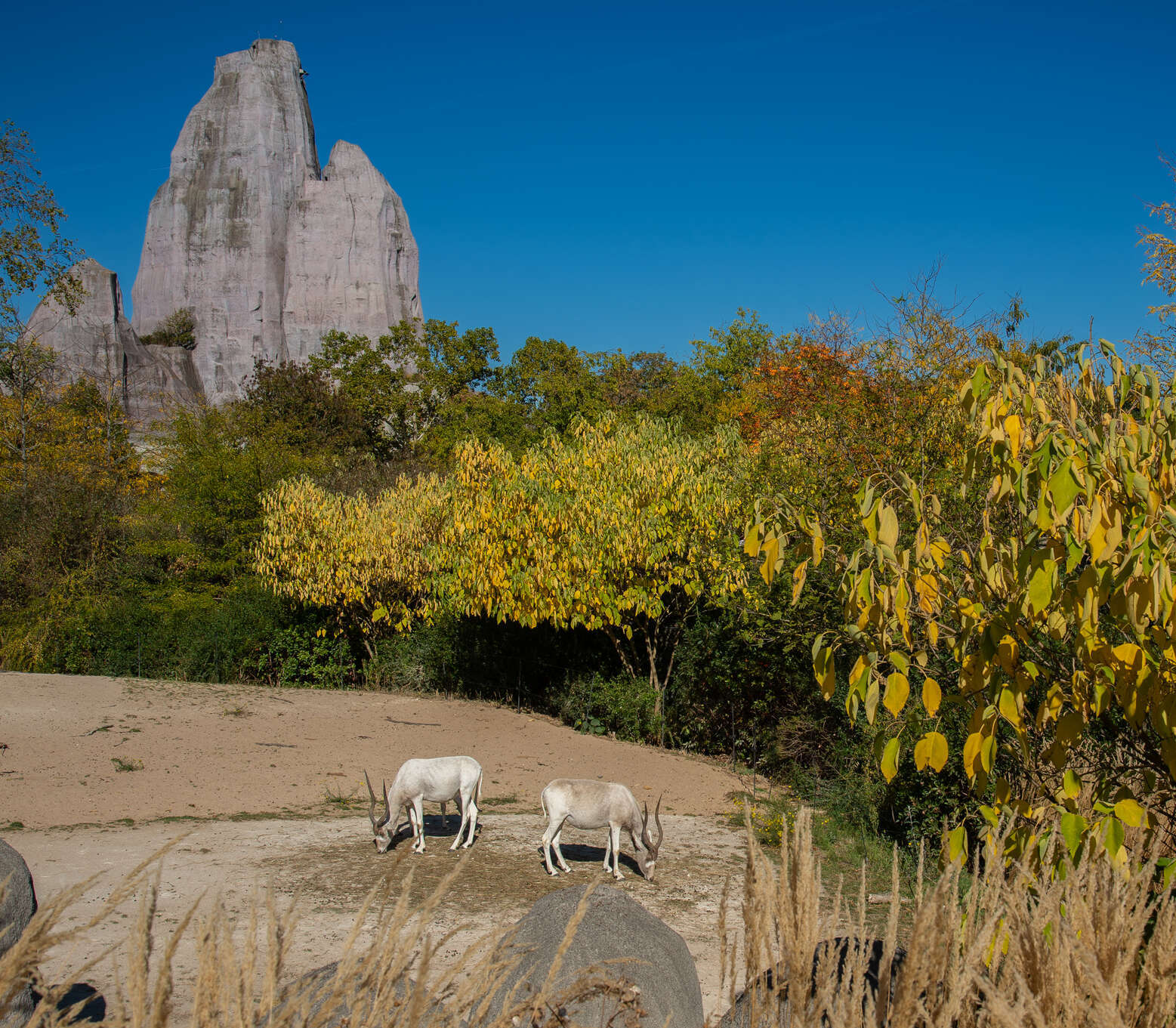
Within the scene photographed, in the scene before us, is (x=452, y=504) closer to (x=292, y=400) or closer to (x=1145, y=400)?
(x=1145, y=400)

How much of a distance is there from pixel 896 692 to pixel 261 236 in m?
76.0

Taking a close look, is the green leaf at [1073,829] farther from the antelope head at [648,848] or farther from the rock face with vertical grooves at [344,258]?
the rock face with vertical grooves at [344,258]

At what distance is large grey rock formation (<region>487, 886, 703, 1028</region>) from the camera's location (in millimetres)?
4031

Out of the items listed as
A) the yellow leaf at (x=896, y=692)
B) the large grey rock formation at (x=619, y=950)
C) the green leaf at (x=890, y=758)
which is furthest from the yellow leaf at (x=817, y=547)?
the large grey rock formation at (x=619, y=950)

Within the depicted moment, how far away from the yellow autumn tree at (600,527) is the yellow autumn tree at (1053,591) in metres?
9.83

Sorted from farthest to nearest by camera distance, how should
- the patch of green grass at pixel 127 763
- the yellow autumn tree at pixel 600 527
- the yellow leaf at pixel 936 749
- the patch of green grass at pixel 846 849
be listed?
the yellow autumn tree at pixel 600 527 < the patch of green grass at pixel 127 763 < the patch of green grass at pixel 846 849 < the yellow leaf at pixel 936 749

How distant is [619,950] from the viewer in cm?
435

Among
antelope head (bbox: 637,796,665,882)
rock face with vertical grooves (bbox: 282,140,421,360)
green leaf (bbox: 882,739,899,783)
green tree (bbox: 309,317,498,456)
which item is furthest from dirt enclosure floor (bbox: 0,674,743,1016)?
rock face with vertical grooves (bbox: 282,140,421,360)

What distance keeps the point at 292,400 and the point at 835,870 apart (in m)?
35.0

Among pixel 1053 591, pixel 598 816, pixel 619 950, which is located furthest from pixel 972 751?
pixel 598 816

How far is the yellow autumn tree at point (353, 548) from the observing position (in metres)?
17.6

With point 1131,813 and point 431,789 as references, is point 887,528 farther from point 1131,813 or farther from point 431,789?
point 431,789

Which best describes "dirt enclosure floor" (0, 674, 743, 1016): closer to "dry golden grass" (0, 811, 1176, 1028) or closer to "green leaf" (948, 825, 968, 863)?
"dry golden grass" (0, 811, 1176, 1028)

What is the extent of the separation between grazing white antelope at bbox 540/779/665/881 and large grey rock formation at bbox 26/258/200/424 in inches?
2218
